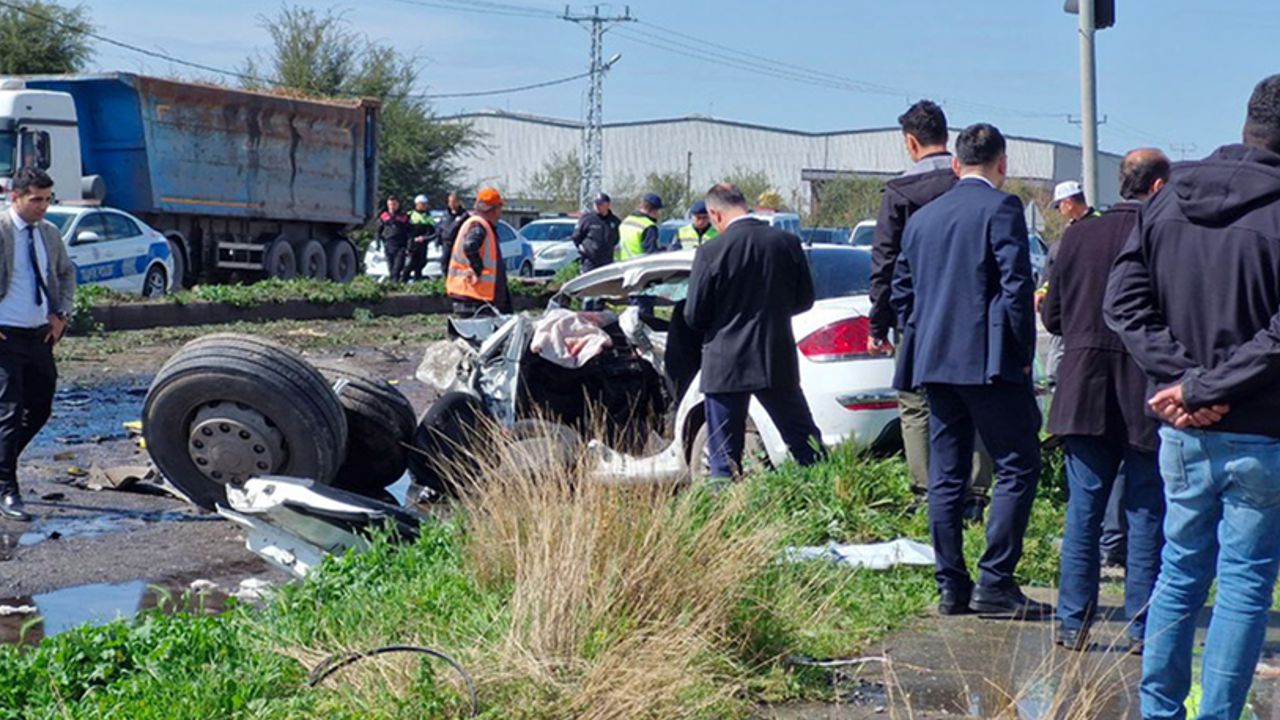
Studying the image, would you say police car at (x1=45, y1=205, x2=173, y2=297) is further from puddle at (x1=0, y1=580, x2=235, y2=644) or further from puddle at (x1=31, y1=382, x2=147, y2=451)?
puddle at (x1=0, y1=580, x2=235, y2=644)

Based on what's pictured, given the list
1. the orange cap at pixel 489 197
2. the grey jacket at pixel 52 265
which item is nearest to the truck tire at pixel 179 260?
the orange cap at pixel 489 197

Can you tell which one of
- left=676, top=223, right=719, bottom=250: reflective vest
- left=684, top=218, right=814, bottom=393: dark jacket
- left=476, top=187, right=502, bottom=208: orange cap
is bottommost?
left=684, top=218, right=814, bottom=393: dark jacket

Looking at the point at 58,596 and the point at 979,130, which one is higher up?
the point at 979,130

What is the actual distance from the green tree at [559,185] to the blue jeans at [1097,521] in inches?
2958

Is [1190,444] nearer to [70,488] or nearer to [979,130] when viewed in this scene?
[979,130]

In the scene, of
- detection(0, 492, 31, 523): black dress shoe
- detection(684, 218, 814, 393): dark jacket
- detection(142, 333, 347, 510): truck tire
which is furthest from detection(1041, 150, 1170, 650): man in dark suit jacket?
detection(0, 492, 31, 523): black dress shoe

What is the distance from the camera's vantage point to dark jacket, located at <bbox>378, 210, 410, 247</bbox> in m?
33.2

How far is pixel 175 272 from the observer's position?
2944 cm

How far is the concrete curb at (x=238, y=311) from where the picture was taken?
68.8ft

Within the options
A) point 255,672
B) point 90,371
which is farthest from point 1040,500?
point 90,371

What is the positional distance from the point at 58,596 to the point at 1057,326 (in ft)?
14.1

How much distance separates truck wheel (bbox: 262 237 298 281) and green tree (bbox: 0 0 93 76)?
19948mm

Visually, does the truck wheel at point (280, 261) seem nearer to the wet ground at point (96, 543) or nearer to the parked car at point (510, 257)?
the parked car at point (510, 257)

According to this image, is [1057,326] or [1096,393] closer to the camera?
[1096,393]
